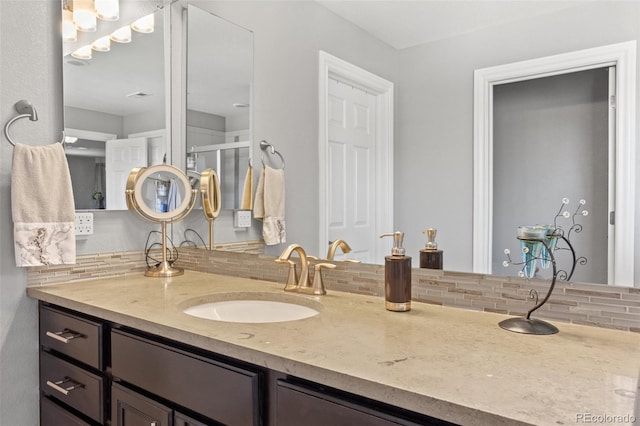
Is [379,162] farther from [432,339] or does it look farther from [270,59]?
[270,59]

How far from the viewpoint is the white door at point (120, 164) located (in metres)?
1.82

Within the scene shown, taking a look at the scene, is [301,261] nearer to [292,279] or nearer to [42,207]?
[292,279]

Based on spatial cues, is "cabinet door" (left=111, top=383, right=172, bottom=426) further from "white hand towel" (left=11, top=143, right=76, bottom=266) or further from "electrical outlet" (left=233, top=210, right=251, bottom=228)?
"electrical outlet" (left=233, top=210, right=251, bottom=228)

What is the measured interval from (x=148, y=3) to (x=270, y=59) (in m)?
0.65

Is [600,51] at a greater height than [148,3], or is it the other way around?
[148,3]

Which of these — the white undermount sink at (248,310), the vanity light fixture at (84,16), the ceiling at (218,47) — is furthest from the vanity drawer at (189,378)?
the vanity light fixture at (84,16)

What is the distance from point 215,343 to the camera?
0.98 metres

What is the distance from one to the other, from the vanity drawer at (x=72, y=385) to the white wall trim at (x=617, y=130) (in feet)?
3.83

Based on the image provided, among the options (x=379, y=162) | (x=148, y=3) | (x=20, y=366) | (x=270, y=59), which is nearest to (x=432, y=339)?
(x=379, y=162)

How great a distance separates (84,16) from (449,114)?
1.50 meters

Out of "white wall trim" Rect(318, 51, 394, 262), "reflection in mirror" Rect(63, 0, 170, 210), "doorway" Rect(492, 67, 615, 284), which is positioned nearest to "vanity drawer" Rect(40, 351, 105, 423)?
"reflection in mirror" Rect(63, 0, 170, 210)

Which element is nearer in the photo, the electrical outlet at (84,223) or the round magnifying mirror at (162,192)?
the electrical outlet at (84,223)

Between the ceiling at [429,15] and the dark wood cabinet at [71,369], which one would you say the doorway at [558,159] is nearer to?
the ceiling at [429,15]

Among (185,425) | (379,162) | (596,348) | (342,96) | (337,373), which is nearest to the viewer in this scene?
(337,373)
